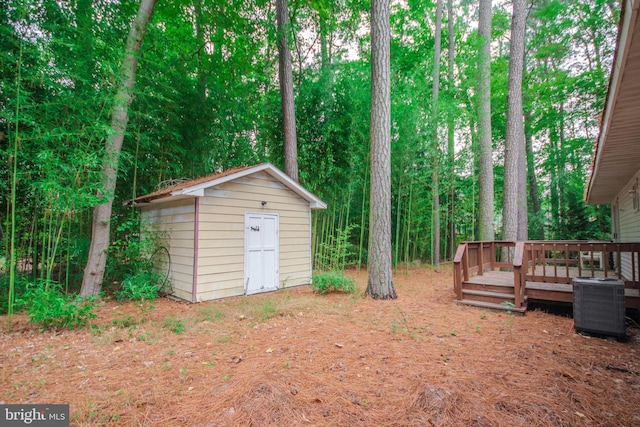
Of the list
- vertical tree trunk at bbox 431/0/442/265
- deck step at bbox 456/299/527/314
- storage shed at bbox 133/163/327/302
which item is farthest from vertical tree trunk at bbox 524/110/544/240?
storage shed at bbox 133/163/327/302

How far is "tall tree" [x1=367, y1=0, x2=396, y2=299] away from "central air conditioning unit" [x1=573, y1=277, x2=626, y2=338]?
8.23 ft

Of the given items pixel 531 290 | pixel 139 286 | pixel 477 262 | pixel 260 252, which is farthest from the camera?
pixel 260 252

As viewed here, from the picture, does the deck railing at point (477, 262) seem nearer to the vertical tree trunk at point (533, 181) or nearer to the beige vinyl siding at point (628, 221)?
the beige vinyl siding at point (628, 221)

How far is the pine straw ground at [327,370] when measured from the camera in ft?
6.01

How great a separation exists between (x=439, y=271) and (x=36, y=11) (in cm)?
1014

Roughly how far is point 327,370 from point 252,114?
7.83 m

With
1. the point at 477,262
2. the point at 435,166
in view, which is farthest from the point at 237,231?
the point at 435,166

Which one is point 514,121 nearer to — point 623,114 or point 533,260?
point 533,260

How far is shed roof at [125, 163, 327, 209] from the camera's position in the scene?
4934mm

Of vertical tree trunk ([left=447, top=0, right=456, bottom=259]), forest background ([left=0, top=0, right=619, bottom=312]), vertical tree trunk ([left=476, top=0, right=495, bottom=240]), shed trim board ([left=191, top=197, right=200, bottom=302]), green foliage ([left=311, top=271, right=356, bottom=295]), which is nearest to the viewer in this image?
forest background ([left=0, top=0, right=619, bottom=312])

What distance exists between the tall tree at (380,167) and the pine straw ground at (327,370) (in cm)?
92

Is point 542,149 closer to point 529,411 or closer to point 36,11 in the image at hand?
point 529,411

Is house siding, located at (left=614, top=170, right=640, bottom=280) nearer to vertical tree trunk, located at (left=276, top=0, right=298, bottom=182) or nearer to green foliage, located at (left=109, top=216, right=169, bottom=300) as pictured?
vertical tree trunk, located at (left=276, top=0, right=298, bottom=182)

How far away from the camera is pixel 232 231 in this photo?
5.62 metres
